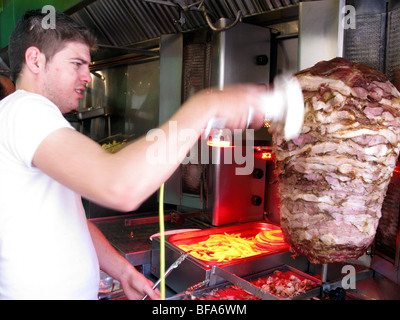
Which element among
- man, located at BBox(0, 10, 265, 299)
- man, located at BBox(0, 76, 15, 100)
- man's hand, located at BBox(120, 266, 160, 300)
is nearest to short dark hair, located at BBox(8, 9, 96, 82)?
man, located at BBox(0, 10, 265, 299)

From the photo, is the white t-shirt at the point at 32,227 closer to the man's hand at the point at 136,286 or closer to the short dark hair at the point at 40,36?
the short dark hair at the point at 40,36

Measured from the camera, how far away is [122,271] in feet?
5.08

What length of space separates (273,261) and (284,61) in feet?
4.41

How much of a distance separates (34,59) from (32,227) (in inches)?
21.7

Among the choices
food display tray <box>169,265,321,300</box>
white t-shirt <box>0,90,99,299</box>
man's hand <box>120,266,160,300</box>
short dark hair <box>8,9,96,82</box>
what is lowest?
food display tray <box>169,265,321,300</box>

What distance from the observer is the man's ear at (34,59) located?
117 cm

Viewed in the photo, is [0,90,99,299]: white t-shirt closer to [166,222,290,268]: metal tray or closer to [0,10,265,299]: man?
[0,10,265,299]: man

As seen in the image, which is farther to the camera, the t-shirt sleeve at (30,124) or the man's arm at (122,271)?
the man's arm at (122,271)

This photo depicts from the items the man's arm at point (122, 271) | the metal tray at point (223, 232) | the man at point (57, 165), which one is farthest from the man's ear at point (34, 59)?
the metal tray at point (223, 232)

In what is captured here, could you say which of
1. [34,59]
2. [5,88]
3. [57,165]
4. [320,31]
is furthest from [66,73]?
[5,88]

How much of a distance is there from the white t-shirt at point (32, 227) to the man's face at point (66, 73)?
120 millimetres

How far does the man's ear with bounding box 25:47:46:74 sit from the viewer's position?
3.83 ft

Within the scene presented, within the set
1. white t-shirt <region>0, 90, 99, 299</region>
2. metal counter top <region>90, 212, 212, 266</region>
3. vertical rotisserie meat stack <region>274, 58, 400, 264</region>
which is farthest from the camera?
metal counter top <region>90, 212, 212, 266</region>
